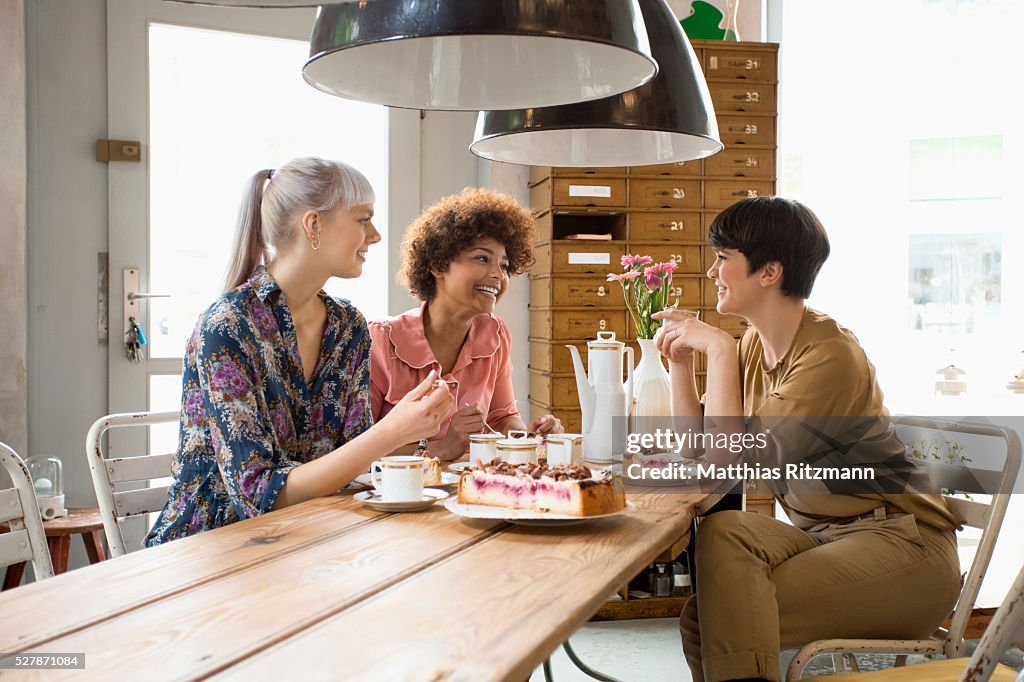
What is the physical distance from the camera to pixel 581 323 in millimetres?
3910

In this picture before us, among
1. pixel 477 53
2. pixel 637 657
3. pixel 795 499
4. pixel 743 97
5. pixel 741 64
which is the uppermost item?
pixel 741 64

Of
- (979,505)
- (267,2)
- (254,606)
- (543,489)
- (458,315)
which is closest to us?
(267,2)

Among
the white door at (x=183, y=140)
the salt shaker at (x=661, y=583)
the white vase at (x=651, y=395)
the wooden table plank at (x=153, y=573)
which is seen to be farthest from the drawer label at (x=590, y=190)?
the wooden table plank at (x=153, y=573)

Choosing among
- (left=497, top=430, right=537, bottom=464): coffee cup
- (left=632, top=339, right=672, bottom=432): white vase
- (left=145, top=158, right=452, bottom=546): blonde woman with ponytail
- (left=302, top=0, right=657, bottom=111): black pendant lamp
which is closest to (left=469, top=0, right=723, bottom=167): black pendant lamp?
(left=302, top=0, right=657, bottom=111): black pendant lamp

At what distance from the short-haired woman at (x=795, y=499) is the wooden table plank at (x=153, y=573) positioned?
2.15 ft

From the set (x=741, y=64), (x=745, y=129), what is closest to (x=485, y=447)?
(x=745, y=129)

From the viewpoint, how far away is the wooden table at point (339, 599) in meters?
0.91

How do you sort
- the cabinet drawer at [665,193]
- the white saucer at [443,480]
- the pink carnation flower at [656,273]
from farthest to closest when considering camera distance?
1. the cabinet drawer at [665,193]
2. the pink carnation flower at [656,273]
3. the white saucer at [443,480]

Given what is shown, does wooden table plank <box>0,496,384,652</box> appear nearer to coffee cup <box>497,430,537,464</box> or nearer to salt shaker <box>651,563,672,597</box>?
coffee cup <box>497,430,537,464</box>

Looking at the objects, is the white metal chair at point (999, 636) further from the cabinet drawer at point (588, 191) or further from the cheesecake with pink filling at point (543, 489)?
the cabinet drawer at point (588, 191)

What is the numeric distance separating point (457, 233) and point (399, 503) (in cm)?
130

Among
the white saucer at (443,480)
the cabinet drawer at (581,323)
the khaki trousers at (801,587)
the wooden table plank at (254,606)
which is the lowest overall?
the khaki trousers at (801,587)

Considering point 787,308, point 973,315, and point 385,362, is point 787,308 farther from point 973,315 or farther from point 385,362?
point 973,315

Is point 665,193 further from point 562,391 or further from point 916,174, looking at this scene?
point 916,174
